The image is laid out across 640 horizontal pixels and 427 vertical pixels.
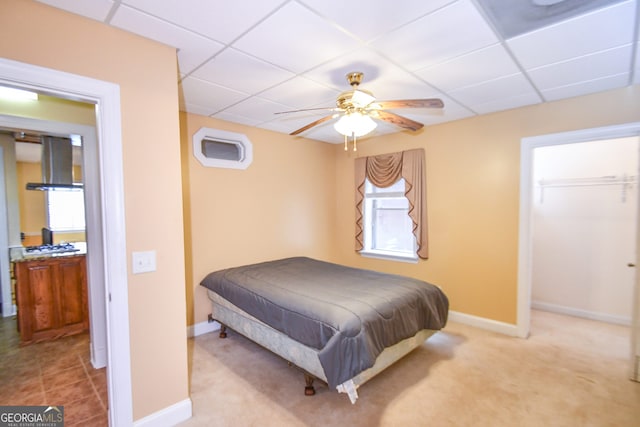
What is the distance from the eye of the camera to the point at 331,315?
2018 millimetres

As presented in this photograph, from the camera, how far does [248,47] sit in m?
1.87

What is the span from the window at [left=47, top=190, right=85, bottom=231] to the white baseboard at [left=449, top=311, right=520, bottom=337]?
7053mm

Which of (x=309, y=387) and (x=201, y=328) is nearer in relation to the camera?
(x=309, y=387)

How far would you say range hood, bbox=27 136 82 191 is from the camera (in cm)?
354

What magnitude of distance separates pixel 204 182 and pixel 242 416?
2.44 metres

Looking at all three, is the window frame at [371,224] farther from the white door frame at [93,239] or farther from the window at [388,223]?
the white door frame at [93,239]

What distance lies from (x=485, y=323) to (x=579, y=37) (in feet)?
9.63

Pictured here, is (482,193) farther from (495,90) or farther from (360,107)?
(360,107)

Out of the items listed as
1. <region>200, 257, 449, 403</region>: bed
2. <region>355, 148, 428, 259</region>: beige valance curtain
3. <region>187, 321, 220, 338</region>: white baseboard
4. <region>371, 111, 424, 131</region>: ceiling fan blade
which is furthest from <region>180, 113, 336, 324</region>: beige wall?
<region>371, 111, 424, 131</region>: ceiling fan blade

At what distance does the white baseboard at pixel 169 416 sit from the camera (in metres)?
1.77

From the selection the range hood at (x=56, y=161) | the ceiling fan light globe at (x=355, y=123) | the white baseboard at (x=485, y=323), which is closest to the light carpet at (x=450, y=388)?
the white baseboard at (x=485, y=323)

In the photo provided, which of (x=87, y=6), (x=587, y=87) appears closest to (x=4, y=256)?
(x=87, y=6)

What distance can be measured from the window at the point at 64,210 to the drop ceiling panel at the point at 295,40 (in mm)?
5817

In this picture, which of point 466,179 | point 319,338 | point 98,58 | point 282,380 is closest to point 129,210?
point 98,58
